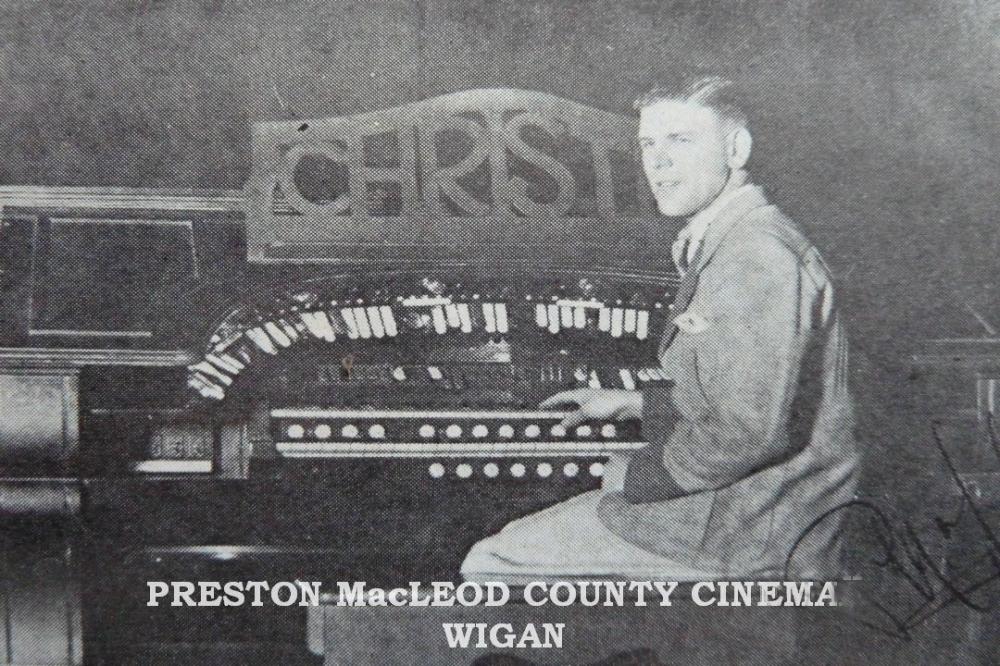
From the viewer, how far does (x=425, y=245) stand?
2.08m

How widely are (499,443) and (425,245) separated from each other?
1.36 ft

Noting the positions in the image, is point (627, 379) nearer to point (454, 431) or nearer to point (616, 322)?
point (616, 322)

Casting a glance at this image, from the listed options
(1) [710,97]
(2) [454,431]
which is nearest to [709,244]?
(1) [710,97]

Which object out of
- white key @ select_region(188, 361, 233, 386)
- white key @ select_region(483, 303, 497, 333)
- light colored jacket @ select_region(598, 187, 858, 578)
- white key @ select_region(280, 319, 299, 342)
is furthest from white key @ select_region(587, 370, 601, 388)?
white key @ select_region(188, 361, 233, 386)

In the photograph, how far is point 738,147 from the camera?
211cm

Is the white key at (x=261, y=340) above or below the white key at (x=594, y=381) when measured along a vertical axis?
above

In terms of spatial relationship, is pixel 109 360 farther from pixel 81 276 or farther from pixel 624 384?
pixel 624 384

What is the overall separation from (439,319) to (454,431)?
222 mm

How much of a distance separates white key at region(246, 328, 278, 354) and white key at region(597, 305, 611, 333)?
64cm

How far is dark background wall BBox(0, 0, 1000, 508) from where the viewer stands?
2.05 meters

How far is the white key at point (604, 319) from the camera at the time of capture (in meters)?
2.10
